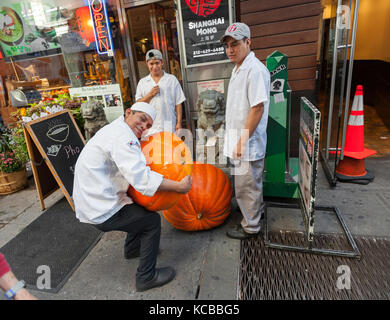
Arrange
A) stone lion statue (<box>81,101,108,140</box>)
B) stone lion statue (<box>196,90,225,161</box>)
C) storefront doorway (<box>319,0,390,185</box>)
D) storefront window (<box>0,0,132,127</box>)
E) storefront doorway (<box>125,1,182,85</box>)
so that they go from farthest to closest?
storefront doorway (<box>125,1,182,85</box>)
storefront window (<box>0,0,132,127</box>)
stone lion statue (<box>81,101,108,140</box>)
stone lion statue (<box>196,90,225,161</box>)
storefront doorway (<box>319,0,390,185</box>)

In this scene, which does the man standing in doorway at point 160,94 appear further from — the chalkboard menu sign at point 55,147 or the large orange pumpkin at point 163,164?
the large orange pumpkin at point 163,164

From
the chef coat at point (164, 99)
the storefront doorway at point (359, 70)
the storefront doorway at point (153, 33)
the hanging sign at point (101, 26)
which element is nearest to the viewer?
the storefront doorway at point (359, 70)

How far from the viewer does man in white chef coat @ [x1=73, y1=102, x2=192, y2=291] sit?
6.73ft

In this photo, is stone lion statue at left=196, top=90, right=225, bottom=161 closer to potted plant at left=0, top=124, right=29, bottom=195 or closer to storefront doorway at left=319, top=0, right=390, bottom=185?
storefront doorway at left=319, top=0, right=390, bottom=185

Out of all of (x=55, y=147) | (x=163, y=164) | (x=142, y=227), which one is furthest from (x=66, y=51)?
(x=142, y=227)

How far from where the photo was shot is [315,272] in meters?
2.48

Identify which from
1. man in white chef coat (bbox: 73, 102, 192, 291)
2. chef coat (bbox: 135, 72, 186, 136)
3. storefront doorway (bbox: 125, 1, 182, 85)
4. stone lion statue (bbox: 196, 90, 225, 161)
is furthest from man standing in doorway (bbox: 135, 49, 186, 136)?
storefront doorway (bbox: 125, 1, 182, 85)

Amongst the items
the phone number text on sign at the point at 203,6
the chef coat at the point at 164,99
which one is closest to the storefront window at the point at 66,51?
the phone number text on sign at the point at 203,6

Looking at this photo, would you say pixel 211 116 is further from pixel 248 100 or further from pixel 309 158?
pixel 309 158

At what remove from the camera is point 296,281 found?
7.89 feet

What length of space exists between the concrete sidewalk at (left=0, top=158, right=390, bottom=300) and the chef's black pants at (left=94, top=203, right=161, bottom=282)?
220 millimetres

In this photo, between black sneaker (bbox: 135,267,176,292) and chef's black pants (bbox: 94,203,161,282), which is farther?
black sneaker (bbox: 135,267,176,292)

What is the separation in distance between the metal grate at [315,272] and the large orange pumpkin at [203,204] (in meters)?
0.50

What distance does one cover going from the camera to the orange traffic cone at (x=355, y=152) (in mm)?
3977
